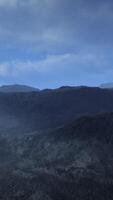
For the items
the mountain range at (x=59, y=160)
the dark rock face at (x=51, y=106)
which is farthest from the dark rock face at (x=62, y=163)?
the dark rock face at (x=51, y=106)

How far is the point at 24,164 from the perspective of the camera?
84.1 m

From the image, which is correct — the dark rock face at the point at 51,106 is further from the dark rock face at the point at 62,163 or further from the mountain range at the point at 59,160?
the dark rock face at the point at 62,163

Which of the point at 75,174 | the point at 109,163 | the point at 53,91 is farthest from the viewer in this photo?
the point at 53,91

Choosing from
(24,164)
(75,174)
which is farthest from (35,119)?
(75,174)

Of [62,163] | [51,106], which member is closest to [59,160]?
[62,163]

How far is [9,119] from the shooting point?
5704 inches

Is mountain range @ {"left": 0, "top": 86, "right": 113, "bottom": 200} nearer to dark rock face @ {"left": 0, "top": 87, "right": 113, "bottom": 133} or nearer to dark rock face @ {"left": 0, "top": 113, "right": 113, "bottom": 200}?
dark rock face @ {"left": 0, "top": 113, "right": 113, "bottom": 200}

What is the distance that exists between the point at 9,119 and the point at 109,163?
71.8m

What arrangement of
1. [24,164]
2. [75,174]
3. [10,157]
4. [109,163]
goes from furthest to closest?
[10,157], [24,164], [109,163], [75,174]

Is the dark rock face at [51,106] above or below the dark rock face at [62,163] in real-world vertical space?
above

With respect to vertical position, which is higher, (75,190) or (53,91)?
(53,91)

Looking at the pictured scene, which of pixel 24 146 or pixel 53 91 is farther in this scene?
pixel 53 91

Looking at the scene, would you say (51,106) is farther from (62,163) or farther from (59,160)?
(62,163)

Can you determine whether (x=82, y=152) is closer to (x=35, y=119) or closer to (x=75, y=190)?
(x=75, y=190)
